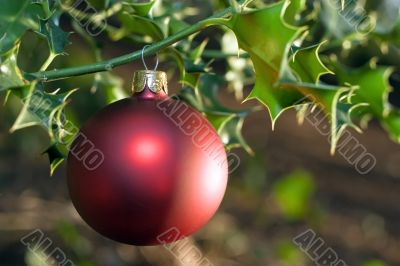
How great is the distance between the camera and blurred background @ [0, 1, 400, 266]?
212 centimetres

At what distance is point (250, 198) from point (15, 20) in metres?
1.76

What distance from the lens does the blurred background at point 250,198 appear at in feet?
6.94

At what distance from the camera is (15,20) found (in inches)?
37.2

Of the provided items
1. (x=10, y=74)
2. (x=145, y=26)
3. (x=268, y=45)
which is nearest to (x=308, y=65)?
(x=268, y=45)

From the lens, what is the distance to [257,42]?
74 centimetres

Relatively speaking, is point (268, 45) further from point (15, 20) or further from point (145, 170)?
point (15, 20)

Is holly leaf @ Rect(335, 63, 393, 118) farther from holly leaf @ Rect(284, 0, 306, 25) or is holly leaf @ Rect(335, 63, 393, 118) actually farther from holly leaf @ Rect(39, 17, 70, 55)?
holly leaf @ Rect(39, 17, 70, 55)

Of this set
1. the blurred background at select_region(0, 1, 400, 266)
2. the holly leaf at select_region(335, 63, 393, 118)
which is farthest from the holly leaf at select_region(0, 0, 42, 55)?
the blurred background at select_region(0, 1, 400, 266)

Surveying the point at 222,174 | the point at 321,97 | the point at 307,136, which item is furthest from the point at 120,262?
the point at 321,97

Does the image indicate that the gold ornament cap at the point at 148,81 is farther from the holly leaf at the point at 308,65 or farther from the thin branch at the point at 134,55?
the holly leaf at the point at 308,65

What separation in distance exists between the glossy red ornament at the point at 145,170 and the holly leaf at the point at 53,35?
0.15 meters

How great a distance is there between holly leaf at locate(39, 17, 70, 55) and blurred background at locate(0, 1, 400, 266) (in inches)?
25.1

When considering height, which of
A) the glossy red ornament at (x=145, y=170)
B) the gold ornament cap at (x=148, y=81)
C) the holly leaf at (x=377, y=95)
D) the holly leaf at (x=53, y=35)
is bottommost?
the holly leaf at (x=377, y=95)

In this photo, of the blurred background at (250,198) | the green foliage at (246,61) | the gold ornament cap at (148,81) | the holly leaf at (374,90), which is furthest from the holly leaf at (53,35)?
the blurred background at (250,198)
